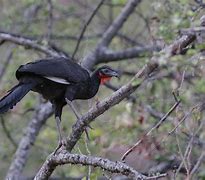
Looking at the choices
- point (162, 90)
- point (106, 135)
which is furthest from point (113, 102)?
point (162, 90)

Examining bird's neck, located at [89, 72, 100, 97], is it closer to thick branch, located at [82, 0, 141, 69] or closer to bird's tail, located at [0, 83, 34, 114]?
bird's tail, located at [0, 83, 34, 114]

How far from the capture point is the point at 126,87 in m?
3.88

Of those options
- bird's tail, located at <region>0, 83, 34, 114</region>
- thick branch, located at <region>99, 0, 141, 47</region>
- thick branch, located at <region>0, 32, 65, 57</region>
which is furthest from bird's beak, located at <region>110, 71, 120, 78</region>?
thick branch, located at <region>99, 0, 141, 47</region>

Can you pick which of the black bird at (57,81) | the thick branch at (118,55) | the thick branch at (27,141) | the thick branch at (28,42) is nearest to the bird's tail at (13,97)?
the black bird at (57,81)

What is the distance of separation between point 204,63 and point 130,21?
595cm

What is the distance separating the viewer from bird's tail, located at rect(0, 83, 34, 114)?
4902mm

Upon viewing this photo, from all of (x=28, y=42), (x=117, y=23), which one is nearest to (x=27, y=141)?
(x=28, y=42)

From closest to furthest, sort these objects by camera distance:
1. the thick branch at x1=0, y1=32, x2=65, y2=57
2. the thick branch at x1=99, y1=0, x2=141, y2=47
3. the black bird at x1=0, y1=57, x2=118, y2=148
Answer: the black bird at x1=0, y1=57, x2=118, y2=148 → the thick branch at x1=0, y1=32, x2=65, y2=57 → the thick branch at x1=99, y1=0, x2=141, y2=47

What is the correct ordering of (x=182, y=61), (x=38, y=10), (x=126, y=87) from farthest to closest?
(x=38, y=10), (x=126, y=87), (x=182, y=61)

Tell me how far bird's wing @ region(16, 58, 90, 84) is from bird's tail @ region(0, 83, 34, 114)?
0.11 m

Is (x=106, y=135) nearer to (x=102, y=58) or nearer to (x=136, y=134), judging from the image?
(x=136, y=134)

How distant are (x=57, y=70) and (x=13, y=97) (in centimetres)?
54

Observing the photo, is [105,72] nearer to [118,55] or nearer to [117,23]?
[118,55]

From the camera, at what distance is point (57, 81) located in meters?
5.44
